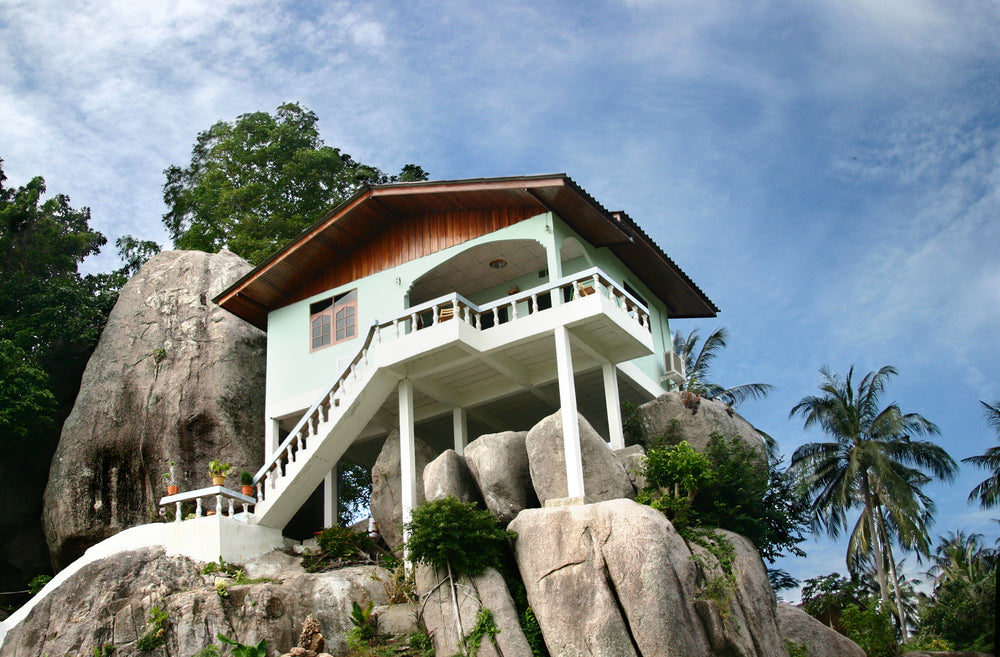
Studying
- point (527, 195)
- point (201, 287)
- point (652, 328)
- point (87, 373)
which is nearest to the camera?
point (527, 195)

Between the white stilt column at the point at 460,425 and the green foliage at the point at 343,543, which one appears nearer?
the green foliage at the point at 343,543

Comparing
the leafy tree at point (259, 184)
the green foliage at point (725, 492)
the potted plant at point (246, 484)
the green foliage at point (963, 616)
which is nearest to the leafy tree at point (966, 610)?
the green foliage at point (963, 616)

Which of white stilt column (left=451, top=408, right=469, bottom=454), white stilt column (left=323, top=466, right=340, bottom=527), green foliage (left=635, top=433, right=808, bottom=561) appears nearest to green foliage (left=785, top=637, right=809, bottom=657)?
green foliage (left=635, top=433, right=808, bottom=561)

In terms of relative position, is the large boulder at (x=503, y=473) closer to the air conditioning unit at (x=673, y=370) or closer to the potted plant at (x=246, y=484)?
the potted plant at (x=246, y=484)

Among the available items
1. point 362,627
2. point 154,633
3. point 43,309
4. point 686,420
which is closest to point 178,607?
point 154,633

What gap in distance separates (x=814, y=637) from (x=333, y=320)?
13943 millimetres

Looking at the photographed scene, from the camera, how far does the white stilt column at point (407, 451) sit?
21.0 m

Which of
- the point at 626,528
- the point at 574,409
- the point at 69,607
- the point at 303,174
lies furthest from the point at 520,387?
the point at 303,174

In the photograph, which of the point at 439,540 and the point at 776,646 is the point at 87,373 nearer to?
the point at 439,540

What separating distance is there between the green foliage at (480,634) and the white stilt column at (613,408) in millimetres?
5686

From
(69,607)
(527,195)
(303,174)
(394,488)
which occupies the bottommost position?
(69,607)

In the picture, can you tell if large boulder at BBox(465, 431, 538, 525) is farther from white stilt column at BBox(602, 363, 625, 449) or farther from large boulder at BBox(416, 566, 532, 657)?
white stilt column at BBox(602, 363, 625, 449)

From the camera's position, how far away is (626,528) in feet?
54.2

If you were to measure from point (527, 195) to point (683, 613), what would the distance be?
33.5 feet
